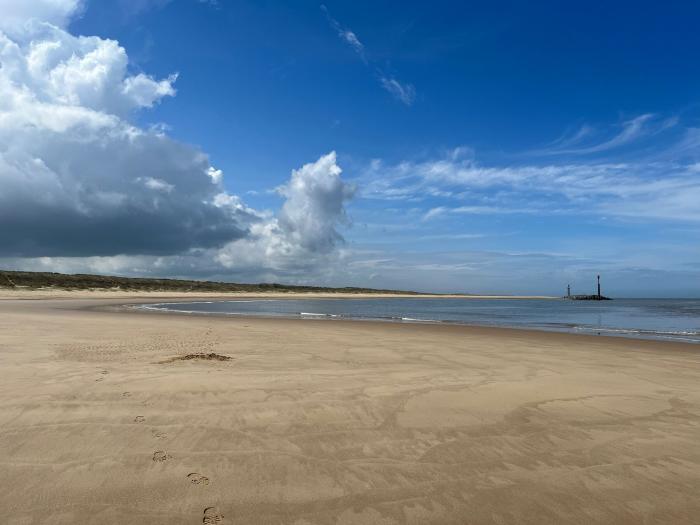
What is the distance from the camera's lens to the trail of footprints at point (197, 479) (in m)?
3.51

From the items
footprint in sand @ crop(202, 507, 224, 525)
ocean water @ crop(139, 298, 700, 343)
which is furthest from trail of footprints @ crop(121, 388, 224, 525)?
ocean water @ crop(139, 298, 700, 343)

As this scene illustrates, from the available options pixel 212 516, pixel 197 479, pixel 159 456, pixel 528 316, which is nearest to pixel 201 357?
pixel 159 456

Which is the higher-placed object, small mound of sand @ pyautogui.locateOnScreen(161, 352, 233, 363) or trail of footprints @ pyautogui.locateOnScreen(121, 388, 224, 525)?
small mound of sand @ pyautogui.locateOnScreen(161, 352, 233, 363)

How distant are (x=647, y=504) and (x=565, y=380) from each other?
5.36 m

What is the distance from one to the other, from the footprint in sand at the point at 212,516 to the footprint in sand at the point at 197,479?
447 mm

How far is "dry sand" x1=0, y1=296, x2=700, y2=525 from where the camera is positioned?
3.75 metres

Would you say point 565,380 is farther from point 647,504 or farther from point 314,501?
point 314,501

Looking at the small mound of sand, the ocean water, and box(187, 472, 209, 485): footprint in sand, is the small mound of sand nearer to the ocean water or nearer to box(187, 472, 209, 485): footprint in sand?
box(187, 472, 209, 485): footprint in sand

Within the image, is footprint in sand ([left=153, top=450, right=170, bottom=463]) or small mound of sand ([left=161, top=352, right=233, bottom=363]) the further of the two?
small mound of sand ([left=161, top=352, right=233, bottom=363])

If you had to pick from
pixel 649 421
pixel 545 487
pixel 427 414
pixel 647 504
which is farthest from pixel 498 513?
pixel 649 421

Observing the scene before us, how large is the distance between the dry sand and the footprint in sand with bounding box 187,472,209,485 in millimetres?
20

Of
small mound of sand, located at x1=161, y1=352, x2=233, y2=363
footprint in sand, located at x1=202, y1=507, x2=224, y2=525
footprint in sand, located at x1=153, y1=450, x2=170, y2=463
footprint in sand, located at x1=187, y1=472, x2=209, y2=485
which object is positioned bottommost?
footprint in sand, located at x1=202, y1=507, x2=224, y2=525

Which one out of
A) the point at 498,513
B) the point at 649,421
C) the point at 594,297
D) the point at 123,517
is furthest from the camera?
the point at 594,297

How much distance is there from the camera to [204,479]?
4125 millimetres
